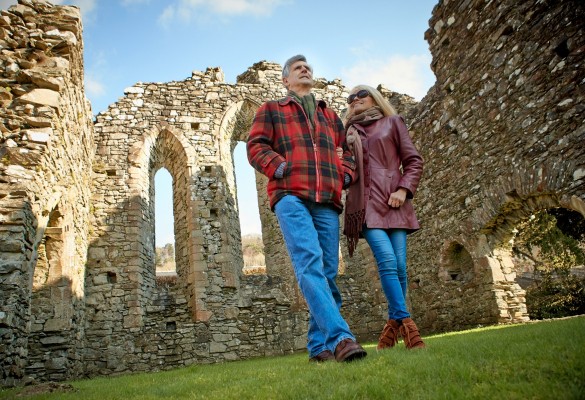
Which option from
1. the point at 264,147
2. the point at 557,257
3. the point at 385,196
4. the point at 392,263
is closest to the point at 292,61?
the point at 264,147

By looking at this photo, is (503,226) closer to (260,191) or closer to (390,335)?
(390,335)

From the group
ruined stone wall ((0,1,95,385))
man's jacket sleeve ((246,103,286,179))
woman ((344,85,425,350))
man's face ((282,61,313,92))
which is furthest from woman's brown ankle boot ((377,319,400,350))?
ruined stone wall ((0,1,95,385))

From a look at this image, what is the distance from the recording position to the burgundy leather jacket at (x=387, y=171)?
3363mm

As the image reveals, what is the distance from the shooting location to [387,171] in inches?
140

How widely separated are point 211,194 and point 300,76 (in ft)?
21.0

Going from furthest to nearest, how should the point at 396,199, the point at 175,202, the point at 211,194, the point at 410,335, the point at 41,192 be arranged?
the point at 175,202 < the point at 211,194 < the point at 41,192 < the point at 396,199 < the point at 410,335

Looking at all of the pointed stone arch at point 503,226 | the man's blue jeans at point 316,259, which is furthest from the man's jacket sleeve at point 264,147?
the pointed stone arch at point 503,226

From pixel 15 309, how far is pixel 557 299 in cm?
883

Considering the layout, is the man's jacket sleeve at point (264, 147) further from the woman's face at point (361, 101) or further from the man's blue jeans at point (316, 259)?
the woman's face at point (361, 101)

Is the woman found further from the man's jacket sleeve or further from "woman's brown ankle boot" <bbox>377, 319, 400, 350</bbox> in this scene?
the man's jacket sleeve

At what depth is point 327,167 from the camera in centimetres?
323

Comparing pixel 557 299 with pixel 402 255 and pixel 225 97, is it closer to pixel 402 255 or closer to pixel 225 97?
pixel 402 255

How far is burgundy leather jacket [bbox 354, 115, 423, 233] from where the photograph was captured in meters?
3.36

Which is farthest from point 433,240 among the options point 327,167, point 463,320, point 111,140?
point 111,140
